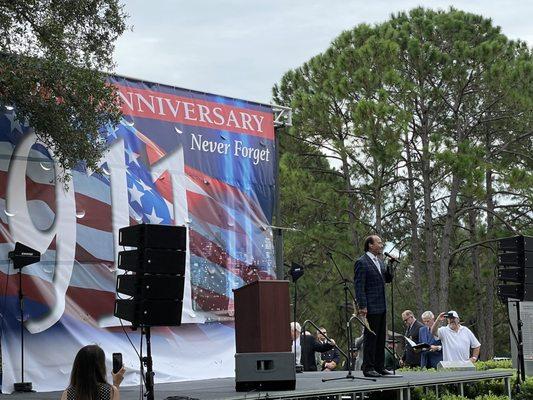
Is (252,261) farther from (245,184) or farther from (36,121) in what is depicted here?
(36,121)

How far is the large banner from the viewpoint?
12.2 metres

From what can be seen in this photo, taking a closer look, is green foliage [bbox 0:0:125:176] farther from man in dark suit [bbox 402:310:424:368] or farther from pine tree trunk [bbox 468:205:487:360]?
pine tree trunk [bbox 468:205:487:360]

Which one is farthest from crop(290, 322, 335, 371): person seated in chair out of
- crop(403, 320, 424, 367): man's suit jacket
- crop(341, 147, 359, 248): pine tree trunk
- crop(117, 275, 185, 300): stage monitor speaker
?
crop(341, 147, 359, 248): pine tree trunk

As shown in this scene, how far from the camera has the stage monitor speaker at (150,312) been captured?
837 cm

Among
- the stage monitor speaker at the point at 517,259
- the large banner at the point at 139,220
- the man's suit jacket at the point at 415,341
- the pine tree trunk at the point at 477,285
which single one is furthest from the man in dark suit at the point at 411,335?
the pine tree trunk at the point at 477,285

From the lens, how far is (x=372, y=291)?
33.6 ft

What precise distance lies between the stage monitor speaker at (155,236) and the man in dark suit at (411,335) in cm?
678

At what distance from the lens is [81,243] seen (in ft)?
42.3

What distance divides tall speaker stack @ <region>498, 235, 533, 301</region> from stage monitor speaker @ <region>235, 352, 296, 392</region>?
4.50 meters

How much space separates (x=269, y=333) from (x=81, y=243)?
4.43m

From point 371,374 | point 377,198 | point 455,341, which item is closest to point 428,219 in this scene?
point 377,198

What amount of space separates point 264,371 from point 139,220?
16.4 feet

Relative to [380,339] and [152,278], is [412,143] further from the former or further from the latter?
[152,278]

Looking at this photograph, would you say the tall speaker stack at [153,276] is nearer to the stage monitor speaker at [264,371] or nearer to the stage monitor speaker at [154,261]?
the stage monitor speaker at [154,261]
